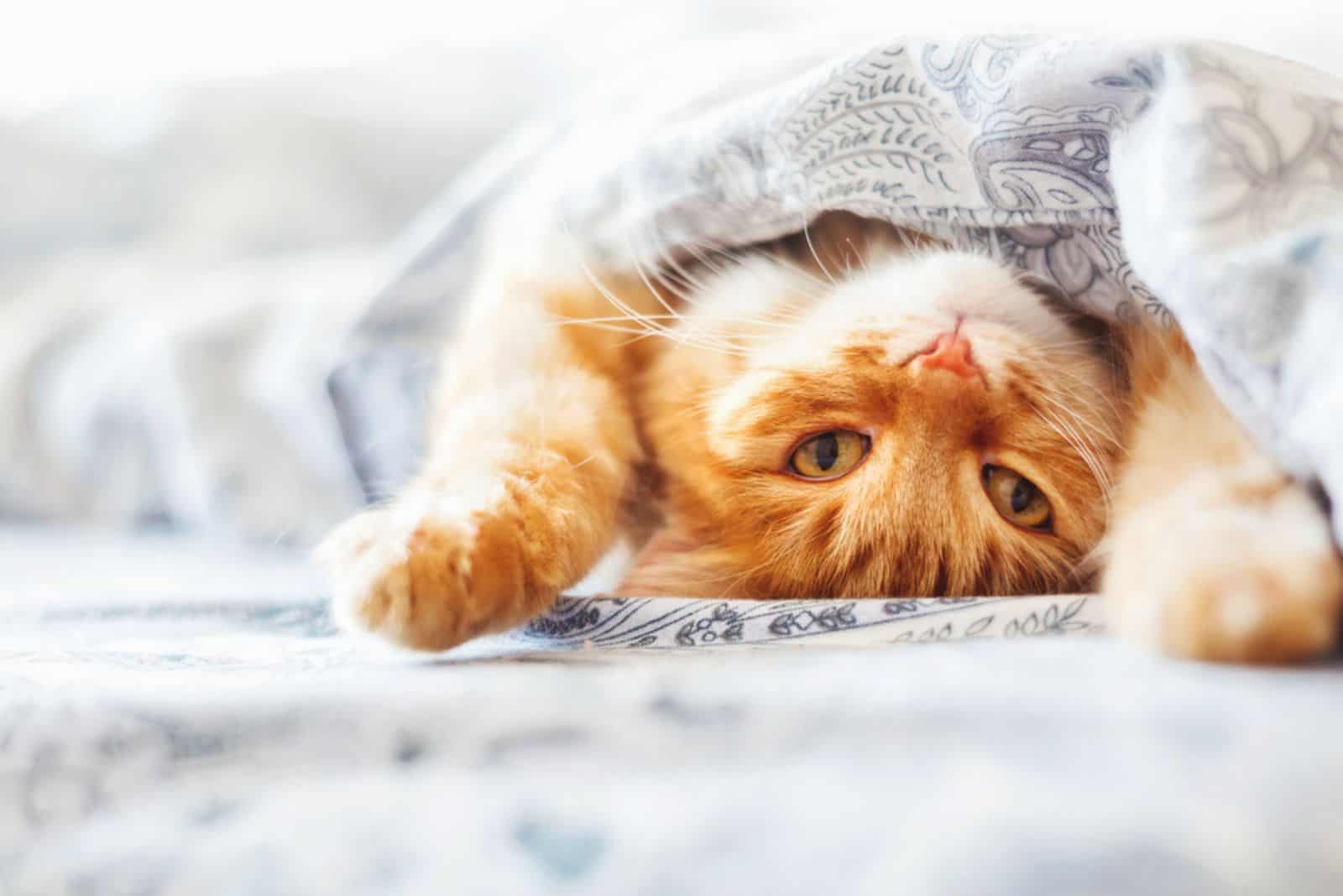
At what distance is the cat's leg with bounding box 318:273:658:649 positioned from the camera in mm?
717

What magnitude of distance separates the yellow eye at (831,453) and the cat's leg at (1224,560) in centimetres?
27

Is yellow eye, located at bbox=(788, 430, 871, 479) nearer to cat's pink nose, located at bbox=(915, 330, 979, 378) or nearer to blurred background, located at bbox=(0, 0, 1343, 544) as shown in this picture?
cat's pink nose, located at bbox=(915, 330, 979, 378)

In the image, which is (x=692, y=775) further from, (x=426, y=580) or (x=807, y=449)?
(x=807, y=449)

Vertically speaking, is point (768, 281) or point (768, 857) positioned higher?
point (768, 281)

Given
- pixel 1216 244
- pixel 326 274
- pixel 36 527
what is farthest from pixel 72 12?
pixel 1216 244

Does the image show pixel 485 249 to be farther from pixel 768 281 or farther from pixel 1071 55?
pixel 1071 55

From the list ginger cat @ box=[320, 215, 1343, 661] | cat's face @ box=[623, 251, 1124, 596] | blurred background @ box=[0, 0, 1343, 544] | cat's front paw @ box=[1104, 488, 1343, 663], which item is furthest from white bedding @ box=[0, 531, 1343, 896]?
blurred background @ box=[0, 0, 1343, 544]

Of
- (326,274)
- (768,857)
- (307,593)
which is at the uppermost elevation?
(326,274)

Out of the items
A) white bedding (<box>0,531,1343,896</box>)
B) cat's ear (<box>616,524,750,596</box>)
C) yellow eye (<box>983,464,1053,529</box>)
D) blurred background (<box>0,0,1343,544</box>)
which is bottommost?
white bedding (<box>0,531,1343,896</box>)

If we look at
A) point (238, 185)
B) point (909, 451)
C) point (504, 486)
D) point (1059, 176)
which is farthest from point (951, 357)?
point (238, 185)

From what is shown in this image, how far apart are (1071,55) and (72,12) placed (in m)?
2.21

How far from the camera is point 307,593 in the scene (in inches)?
47.1

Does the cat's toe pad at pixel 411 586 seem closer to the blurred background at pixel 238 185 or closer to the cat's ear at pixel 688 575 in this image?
the cat's ear at pixel 688 575

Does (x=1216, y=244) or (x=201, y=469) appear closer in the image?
(x=1216, y=244)
